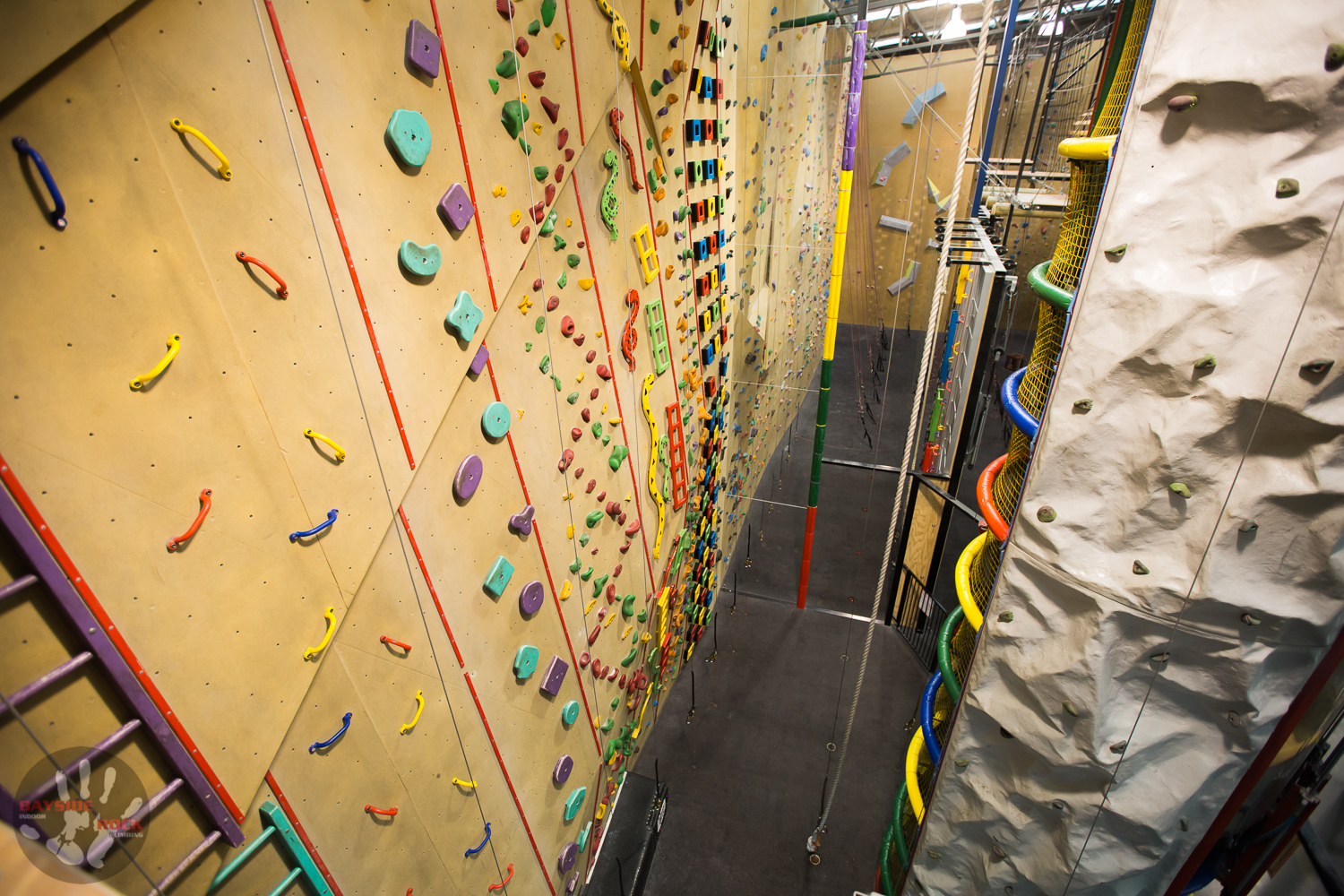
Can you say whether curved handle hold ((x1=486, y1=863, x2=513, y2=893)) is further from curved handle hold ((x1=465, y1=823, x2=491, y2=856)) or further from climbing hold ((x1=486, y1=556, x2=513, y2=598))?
climbing hold ((x1=486, y1=556, x2=513, y2=598))

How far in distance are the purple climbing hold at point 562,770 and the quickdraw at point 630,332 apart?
70.0 inches

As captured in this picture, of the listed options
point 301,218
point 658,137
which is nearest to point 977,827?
point 301,218

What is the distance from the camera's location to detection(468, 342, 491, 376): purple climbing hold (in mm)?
1773

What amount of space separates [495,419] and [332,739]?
0.92m

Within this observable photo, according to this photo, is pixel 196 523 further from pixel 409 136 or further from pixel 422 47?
pixel 422 47

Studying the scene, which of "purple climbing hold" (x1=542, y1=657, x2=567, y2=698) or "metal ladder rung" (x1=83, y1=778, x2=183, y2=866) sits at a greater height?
"metal ladder rung" (x1=83, y1=778, x2=183, y2=866)

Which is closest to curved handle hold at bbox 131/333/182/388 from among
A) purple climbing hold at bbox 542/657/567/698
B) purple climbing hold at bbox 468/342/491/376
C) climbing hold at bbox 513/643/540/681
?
purple climbing hold at bbox 468/342/491/376

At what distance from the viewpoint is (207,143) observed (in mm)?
1042

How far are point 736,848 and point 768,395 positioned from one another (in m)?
3.90

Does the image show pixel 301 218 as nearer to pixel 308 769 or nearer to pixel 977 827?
pixel 308 769

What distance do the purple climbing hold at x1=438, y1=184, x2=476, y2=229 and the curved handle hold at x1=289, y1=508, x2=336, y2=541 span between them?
77cm

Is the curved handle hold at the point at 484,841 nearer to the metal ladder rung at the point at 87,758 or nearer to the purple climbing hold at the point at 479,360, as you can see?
the metal ladder rung at the point at 87,758

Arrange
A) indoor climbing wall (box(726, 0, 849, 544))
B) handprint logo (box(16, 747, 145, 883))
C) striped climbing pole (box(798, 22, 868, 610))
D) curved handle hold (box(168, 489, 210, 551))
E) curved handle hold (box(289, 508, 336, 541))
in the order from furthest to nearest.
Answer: indoor climbing wall (box(726, 0, 849, 544)), striped climbing pole (box(798, 22, 868, 610)), curved handle hold (box(289, 508, 336, 541)), curved handle hold (box(168, 489, 210, 551)), handprint logo (box(16, 747, 145, 883))

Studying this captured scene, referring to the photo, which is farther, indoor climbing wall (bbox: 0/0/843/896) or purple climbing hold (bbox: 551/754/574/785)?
purple climbing hold (bbox: 551/754/574/785)
